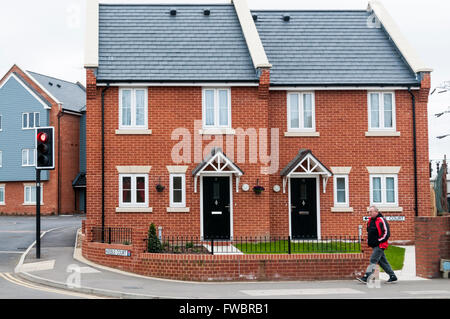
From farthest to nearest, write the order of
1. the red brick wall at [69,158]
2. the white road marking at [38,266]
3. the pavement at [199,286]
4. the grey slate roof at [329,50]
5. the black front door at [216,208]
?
the red brick wall at [69,158] → the grey slate roof at [329,50] → the black front door at [216,208] → the white road marking at [38,266] → the pavement at [199,286]

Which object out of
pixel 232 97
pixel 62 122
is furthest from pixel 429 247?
pixel 62 122

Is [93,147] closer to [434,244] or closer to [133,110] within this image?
[133,110]

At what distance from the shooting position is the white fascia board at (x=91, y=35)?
2094cm

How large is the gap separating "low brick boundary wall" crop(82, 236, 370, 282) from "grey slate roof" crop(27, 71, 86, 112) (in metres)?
34.0

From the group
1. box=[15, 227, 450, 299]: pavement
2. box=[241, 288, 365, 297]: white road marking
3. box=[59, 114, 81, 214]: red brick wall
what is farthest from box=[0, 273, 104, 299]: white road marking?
box=[59, 114, 81, 214]: red brick wall

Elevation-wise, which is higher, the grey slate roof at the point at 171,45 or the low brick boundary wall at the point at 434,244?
the grey slate roof at the point at 171,45

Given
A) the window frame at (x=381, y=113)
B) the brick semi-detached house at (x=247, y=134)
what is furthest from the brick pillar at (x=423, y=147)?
the window frame at (x=381, y=113)

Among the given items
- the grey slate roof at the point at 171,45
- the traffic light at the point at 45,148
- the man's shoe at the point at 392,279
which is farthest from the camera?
the grey slate roof at the point at 171,45

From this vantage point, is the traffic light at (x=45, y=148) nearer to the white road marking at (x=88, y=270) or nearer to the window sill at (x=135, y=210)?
the white road marking at (x=88, y=270)

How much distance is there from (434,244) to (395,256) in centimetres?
368

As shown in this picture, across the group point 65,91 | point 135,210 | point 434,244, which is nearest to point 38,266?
point 135,210

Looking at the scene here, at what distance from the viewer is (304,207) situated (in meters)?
21.6

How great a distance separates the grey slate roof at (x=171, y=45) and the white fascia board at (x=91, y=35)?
0.36 meters
